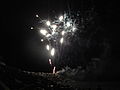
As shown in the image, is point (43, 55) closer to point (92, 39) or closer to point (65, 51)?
point (65, 51)

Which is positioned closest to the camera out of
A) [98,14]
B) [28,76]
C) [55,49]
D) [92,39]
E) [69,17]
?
[28,76]

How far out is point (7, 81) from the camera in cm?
1717

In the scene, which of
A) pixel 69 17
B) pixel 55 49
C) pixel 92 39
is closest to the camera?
pixel 69 17

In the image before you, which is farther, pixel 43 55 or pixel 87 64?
pixel 43 55

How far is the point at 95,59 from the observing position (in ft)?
178

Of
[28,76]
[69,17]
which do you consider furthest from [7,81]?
[69,17]

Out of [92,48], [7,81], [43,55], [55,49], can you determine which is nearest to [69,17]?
[55,49]

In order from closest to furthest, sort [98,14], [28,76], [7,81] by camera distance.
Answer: [7,81] → [28,76] → [98,14]

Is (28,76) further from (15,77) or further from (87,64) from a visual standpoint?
(87,64)

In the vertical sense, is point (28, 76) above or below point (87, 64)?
below

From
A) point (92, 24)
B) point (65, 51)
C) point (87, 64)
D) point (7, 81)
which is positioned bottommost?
point (7, 81)

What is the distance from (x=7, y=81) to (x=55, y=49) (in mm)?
29752

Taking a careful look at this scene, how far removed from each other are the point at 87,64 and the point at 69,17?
1366 centimetres

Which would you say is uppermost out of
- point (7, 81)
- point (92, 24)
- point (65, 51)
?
point (92, 24)
